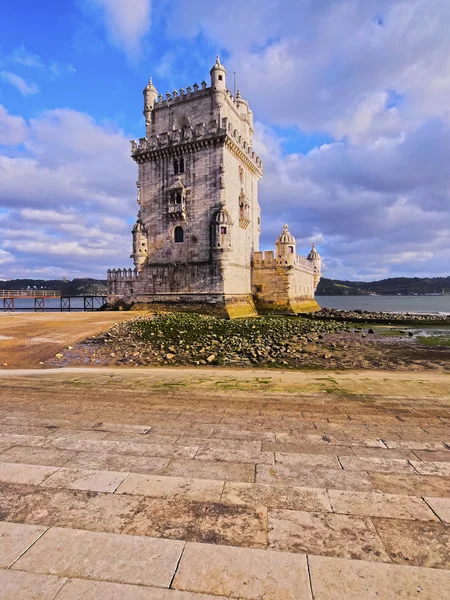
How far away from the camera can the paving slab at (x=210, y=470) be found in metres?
3.77

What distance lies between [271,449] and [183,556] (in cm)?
223

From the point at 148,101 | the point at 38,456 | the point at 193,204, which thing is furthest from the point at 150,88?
the point at 38,456

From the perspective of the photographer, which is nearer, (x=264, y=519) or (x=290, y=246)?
(x=264, y=519)

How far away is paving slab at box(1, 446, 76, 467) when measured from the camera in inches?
162

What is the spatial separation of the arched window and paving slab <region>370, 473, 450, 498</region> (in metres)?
30.5

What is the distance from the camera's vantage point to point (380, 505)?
3207 millimetres

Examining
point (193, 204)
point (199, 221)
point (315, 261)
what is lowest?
point (315, 261)

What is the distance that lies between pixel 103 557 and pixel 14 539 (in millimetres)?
785

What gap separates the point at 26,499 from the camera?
329cm

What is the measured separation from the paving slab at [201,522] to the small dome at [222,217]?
28459 mm

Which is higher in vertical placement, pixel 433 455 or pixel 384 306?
pixel 433 455

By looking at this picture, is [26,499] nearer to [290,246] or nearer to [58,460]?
[58,460]

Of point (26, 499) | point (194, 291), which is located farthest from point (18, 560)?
point (194, 291)

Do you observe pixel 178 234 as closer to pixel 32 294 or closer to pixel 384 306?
pixel 32 294
